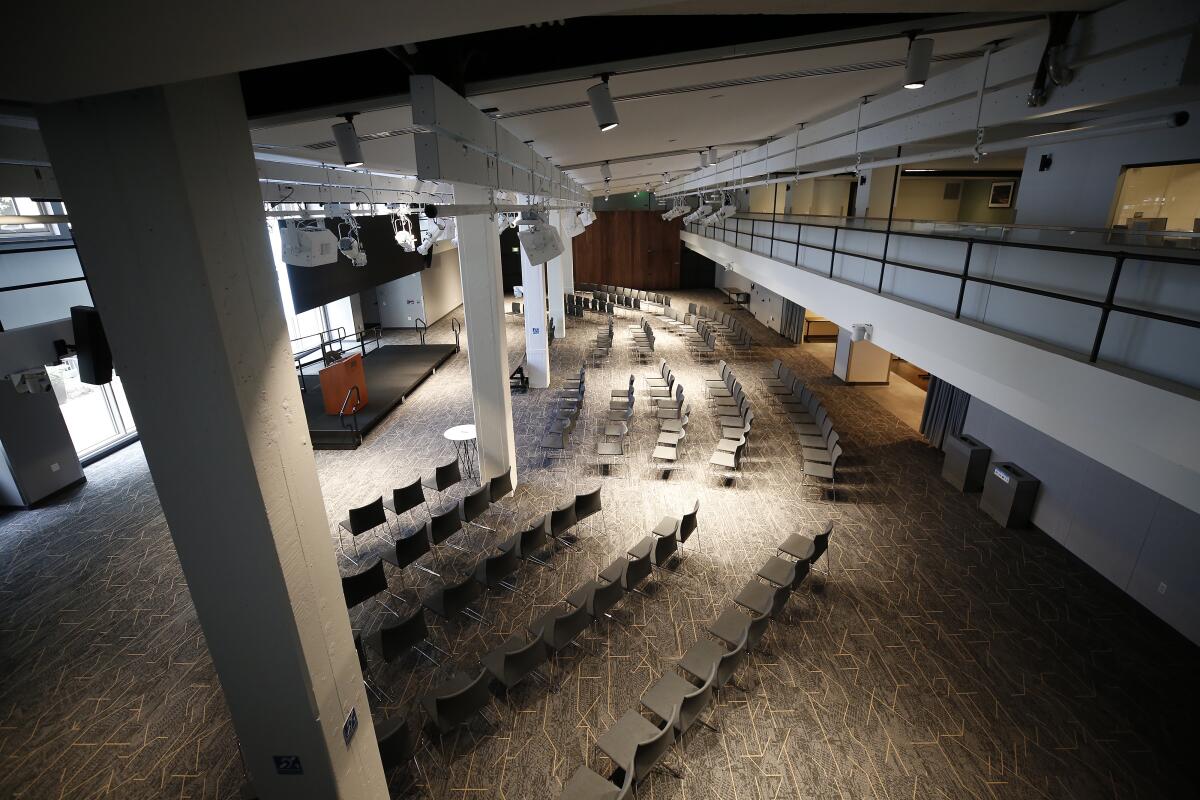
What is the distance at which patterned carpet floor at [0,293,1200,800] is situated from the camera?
14.5 ft

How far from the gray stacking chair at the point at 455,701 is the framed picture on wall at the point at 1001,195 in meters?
15.1

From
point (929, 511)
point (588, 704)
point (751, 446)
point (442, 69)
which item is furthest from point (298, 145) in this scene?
point (929, 511)

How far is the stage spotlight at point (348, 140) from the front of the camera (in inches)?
155

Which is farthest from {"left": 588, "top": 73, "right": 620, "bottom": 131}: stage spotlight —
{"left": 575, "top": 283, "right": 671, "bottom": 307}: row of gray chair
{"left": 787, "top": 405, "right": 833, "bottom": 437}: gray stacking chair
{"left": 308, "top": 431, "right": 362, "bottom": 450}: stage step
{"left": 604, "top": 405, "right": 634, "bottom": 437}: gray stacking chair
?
{"left": 575, "top": 283, "right": 671, "bottom": 307}: row of gray chair

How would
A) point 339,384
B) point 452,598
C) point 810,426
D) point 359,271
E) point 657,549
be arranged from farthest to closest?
point 359,271, point 339,384, point 810,426, point 657,549, point 452,598

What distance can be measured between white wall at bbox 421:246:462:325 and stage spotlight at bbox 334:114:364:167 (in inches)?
603

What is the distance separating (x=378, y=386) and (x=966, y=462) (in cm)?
1227

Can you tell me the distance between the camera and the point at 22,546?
740 cm

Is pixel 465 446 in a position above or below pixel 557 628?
below

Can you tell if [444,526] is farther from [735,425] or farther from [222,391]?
[735,425]

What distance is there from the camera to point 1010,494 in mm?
7480

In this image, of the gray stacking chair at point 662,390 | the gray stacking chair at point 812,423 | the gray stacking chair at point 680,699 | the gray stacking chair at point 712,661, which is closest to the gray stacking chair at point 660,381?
the gray stacking chair at point 662,390

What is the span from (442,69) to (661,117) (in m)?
2.83

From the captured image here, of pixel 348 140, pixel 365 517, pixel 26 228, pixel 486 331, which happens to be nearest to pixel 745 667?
pixel 365 517
